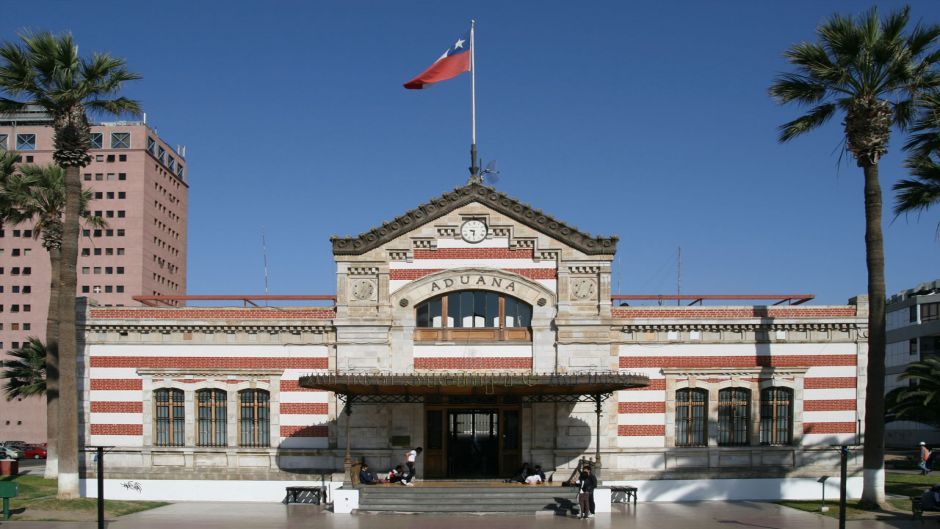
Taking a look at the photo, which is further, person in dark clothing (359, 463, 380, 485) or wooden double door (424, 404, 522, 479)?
wooden double door (424, 404, 522, 479)

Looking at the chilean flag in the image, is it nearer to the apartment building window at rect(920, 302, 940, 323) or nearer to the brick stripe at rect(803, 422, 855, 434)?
the brick stripe at rect(803, 422, 855, 434)

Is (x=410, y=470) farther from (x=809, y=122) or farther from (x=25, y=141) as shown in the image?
(x=25, y=141)

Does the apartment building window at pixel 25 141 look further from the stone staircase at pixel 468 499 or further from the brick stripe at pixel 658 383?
the brick stripe at pixel 658 383

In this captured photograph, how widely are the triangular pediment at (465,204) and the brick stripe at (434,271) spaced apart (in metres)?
1.10

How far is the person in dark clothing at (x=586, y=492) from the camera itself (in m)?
25.1

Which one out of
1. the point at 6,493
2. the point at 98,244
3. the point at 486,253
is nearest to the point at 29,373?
the point at 6,493

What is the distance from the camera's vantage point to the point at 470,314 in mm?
29688

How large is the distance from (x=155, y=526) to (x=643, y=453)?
15.3 metres

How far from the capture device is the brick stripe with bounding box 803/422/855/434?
29.4 metres

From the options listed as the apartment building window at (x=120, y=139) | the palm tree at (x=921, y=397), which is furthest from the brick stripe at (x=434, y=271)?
the apartment building window at (x=120, y=139)

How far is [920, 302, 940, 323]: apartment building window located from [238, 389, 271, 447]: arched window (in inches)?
2231

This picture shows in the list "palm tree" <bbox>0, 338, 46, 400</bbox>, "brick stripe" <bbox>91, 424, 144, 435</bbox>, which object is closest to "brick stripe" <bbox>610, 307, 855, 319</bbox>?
Answer: "brick stripe" <bbox>91, 424, 144, 435</bbox>

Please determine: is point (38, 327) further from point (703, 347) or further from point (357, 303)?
point (703, 347)

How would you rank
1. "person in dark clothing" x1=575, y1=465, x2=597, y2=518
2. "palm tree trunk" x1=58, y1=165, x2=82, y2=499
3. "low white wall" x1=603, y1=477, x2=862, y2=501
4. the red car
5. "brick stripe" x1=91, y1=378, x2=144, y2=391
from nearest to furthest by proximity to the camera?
"person in dark clothing" x1=575, y1=465, x2=597, y2=518, "palm tree trunk" x1=58, y1=165, x2=82, y2=499, "low white wall" x1=603, y1=477, x2=862, y2=501, "brick stripe" x1=91, y1=378, x2=144, y2=391, the red car
